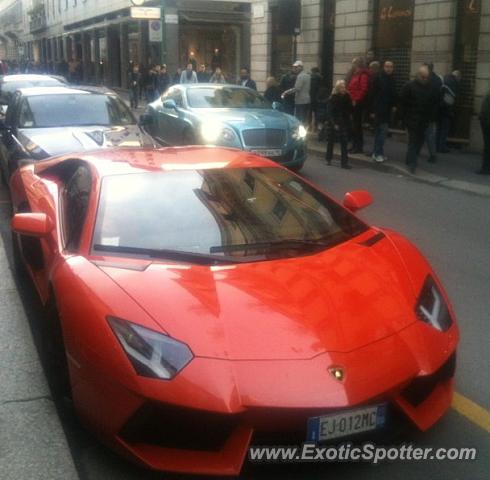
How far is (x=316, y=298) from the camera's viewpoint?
3252mm

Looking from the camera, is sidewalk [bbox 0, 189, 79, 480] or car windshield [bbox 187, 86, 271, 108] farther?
car windshield [bbox 187, 86, 271, 108]

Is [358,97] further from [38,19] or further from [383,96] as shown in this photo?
[38,19]

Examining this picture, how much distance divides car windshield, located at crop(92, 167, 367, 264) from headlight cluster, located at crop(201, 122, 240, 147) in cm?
711

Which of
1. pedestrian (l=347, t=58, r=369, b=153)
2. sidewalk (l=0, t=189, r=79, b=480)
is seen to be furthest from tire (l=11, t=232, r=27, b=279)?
pedestrian (l=347, t=58, r=369, b=153)

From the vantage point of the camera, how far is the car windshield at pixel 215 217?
3.74m

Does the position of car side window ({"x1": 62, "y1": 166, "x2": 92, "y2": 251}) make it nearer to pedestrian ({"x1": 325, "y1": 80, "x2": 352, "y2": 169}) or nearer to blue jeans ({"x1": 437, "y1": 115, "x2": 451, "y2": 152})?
pedestrian ({"x1": 325, "y1": 80, "x2": 352, "y2": 169})

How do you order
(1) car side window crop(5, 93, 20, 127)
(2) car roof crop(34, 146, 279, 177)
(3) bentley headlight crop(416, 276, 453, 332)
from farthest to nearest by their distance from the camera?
1. (1) car side window crop(5, 93, 20, 127)
2. (2) car roof crop(34, 146, 279, 177)
3. (3) bentley headlight crop(416, 276, 453, 332)

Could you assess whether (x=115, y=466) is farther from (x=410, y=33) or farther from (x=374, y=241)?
(x=410, y=33)

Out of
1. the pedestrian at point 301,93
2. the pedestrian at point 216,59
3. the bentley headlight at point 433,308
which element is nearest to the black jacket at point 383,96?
the pedestrian at point 301,93

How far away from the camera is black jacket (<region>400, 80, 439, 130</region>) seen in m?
11.6

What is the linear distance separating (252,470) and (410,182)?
9.24 m

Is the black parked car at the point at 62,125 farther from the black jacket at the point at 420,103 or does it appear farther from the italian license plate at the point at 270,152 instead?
the black jacket at the point at 420,103

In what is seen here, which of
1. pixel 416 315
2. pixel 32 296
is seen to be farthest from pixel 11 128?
pixel 416 315

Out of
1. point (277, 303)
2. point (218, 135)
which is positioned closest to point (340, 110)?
point (218, 135)
